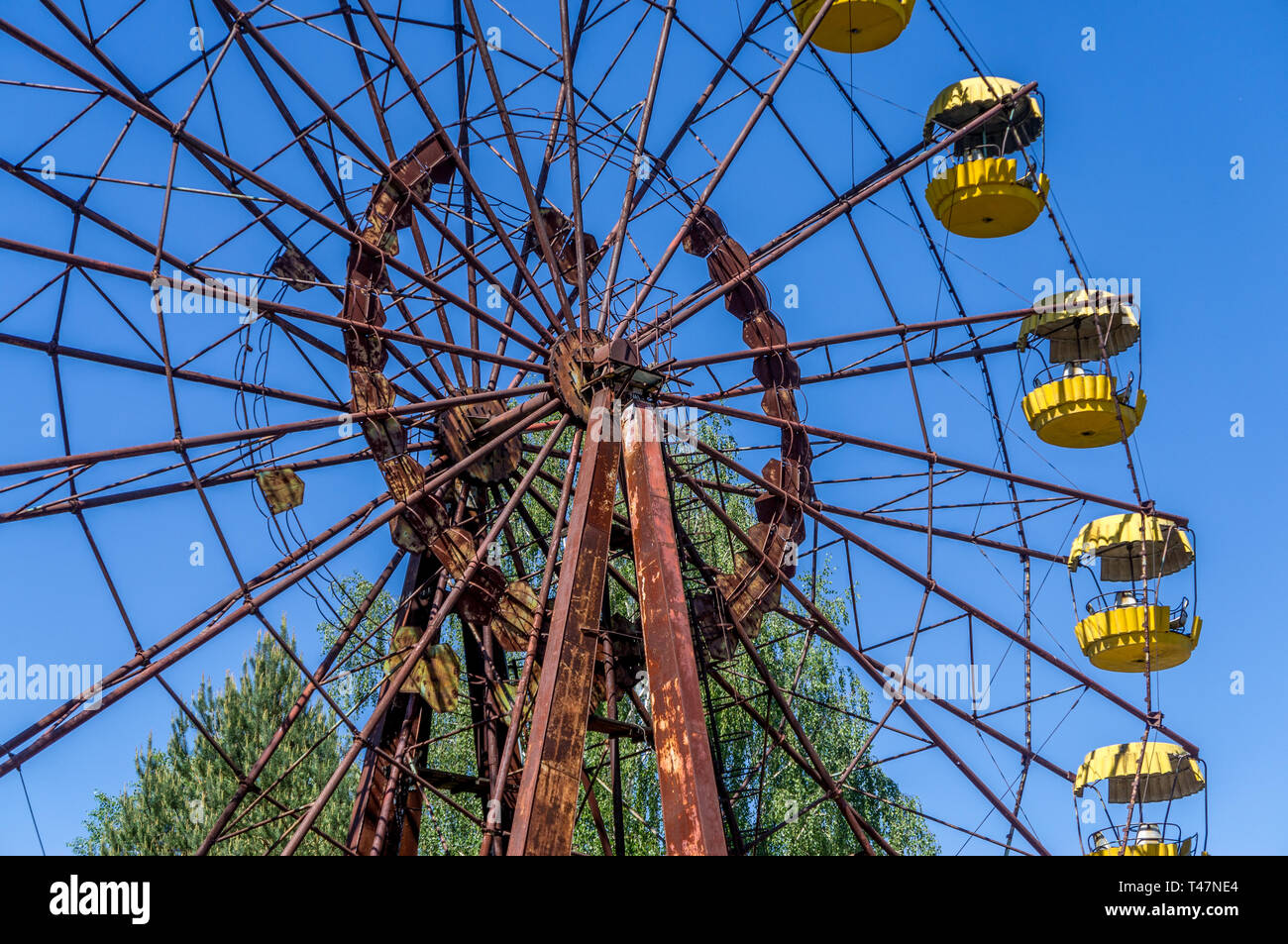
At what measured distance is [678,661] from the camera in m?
11.4

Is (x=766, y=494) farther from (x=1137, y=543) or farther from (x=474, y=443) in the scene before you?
(x=1137, y=543)

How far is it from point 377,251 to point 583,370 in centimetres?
247

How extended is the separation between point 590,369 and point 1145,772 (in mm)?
7676

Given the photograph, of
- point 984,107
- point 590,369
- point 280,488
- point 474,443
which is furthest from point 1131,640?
point 280,488

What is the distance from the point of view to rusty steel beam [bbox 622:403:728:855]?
10.7 meters

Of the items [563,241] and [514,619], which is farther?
[563,241]

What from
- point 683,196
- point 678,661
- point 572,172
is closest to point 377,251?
point 572,172

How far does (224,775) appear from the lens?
95.9 feet

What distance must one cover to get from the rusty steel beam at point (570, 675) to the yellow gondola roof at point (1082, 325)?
7.04 meters

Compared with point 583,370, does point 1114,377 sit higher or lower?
higher

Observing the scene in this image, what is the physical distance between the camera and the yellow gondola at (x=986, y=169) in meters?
17.7

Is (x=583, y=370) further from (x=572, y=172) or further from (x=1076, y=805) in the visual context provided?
(x=1076, y=805)

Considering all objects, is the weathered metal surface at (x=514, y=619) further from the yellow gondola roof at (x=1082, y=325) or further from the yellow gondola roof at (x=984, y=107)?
the yellow gondola roof at (x=984, y=107)

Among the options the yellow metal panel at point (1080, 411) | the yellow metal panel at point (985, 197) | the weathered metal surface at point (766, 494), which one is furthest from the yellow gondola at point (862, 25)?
the yellow metal panel at point (1080, 411)
